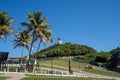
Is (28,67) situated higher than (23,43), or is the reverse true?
(23,43)

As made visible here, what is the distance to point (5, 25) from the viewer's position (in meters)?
59.9

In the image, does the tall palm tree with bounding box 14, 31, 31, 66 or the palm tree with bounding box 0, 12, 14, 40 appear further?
the tall palm tree with bounding box 14, 31, 31, 66

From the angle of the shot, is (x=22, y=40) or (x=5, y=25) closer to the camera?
(x=5, y=25)

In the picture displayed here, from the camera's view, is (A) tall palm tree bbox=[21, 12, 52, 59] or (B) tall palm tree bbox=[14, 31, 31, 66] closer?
(A) tall palm tree bbox=[21, 12, 52, 59]

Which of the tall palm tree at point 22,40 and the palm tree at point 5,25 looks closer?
the palm tree at point 5,25

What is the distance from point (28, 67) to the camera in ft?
203

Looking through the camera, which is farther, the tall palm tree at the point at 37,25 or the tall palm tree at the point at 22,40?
the tall palm tree at the point at 22,40

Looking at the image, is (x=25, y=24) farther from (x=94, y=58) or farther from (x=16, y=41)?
(x=94, y=58)

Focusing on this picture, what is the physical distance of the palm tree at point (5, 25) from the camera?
58.9 m

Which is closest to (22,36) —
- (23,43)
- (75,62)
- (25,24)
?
(23,43)

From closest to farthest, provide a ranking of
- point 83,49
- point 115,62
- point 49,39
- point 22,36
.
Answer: point 49,39
point 22,36
point 115,62
point 83,49

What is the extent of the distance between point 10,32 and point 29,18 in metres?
5.17

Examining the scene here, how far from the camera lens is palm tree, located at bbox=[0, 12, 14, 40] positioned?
5891 centimetres

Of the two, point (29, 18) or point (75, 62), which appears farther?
point (75, 62)
